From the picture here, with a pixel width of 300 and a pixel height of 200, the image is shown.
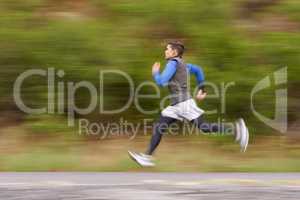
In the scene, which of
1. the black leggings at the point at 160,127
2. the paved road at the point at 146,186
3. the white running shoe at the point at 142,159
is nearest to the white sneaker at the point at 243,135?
the black leggings at the point at 160,127

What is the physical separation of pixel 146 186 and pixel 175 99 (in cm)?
186

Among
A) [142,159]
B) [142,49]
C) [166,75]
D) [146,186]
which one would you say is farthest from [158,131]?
[142,49]

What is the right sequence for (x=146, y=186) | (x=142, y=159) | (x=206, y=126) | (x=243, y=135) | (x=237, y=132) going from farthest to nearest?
1. (x=237, y=132)
2. (x=243, y=135)
3. (x=206, y=126)
4. (x=142, y=159)
5. (x=146, y=186)

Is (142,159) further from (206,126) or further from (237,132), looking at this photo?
(237,132)

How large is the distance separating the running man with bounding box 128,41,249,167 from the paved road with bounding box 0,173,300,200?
0.73 meters

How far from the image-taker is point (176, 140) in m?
9.98

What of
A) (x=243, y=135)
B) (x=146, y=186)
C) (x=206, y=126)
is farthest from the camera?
(x=243, y=135)

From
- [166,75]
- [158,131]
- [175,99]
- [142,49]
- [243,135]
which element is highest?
[142,49]

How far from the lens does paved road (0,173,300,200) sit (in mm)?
6594

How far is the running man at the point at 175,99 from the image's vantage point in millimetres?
8367

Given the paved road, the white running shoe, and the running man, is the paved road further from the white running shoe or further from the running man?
the running man

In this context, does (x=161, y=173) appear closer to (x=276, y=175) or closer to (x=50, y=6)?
(x=276, y=175)

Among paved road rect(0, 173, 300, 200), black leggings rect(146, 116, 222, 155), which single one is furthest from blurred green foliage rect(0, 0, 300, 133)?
paved road rect(0, 173, 300, 200)

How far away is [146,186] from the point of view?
278 inches
